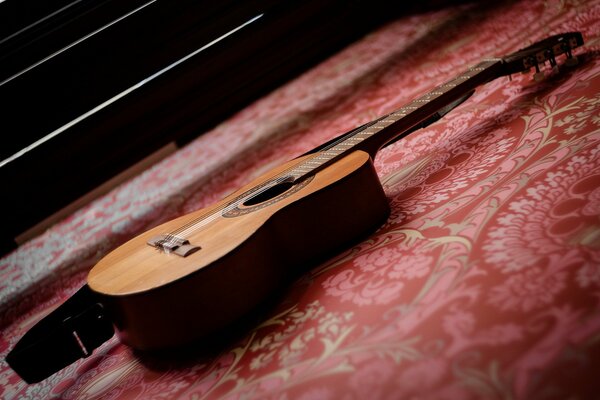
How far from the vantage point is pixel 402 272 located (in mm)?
1067

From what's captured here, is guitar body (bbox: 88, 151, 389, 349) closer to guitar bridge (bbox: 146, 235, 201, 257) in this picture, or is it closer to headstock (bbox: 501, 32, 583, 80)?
guitar bridge (bbox: 146, 235, 201, 257)

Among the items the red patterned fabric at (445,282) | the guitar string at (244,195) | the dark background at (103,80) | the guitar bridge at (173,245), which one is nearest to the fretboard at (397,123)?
the guitar string at (244,195)

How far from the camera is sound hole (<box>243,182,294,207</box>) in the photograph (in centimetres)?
133

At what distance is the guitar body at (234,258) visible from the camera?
105 cm

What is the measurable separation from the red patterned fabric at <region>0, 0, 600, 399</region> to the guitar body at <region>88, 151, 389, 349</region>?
59 mm

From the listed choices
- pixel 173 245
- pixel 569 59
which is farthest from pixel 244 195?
pixel 569 59

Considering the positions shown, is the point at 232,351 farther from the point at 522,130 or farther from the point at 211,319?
the point at 522,130

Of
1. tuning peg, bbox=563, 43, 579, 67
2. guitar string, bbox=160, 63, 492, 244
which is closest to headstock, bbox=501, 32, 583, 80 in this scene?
tuning peg, bbox=563, 43, 579, 67

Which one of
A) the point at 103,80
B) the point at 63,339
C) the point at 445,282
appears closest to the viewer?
the point at 445,282

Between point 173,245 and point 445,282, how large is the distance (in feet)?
2.00

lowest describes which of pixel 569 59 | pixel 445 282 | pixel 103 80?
pixel 445 282

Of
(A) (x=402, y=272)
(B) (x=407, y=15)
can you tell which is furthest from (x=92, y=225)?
(B) (x=407, y=15)

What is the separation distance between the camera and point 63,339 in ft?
3.82

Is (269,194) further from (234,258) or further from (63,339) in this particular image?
(63,339)
